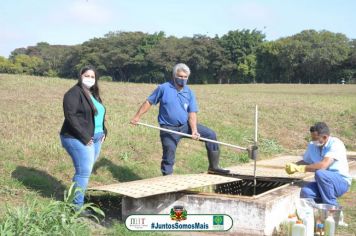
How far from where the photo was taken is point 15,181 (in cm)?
693

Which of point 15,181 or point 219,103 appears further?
point 219,103

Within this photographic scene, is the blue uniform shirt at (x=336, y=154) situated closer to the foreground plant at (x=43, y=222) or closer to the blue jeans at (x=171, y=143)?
the blue jeans at (x=171, y=143)

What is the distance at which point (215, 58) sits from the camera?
8856 centimetres

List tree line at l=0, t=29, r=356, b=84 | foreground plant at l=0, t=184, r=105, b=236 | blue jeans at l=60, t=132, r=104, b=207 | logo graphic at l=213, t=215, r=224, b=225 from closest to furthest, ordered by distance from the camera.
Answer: foreground plant at l=0, t=184, r=105, b=236
logo graphic at l=213, t=215, r=224, b=225
blue jeans at l=60, t=132, r=104, b=207
tree line at l=0, t=29, r=356, b=84

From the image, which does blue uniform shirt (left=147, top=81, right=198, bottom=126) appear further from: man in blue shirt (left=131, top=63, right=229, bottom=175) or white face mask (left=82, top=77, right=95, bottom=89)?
white face mask (left=82, top=77, right=95, bottom=89)

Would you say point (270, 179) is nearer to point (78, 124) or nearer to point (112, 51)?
point (78, 124)

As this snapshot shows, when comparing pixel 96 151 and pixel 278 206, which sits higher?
pixel 96 151

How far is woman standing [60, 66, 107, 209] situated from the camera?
18.6ft

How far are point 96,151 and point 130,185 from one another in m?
0.62

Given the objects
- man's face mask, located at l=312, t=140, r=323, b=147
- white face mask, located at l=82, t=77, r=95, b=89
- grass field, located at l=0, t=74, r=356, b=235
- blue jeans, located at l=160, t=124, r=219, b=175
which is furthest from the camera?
grass field, located at l=0, t=74, r=356, b=235

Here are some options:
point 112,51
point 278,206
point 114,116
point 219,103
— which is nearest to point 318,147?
point 278,206

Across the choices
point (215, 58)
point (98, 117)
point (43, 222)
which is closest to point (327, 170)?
point (98, 117)

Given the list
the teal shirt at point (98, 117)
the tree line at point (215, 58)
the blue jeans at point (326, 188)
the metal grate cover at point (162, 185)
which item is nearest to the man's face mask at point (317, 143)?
the blue jeans at point (326, 188)

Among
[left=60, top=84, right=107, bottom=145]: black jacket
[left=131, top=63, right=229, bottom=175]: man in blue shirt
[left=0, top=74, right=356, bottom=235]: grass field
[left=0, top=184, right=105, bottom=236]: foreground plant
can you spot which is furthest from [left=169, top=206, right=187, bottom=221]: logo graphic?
[left=0, top=184, right=105, bottom=236]: foreground plant
